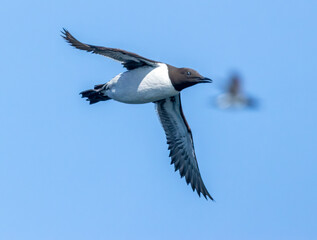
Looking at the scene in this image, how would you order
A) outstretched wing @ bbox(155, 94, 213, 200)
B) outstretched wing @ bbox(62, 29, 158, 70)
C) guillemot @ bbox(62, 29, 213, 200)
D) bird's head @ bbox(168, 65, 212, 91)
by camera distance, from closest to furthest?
1. outstretched wing @ bbox(62, 29, 158, 70)
2. guillemot @ bbox(62, 29, 213, 200)
3. bird's head @ bbox(168, 65, 212, 91)
4. outstretched wing @ bbox(155, 94, 213, 200)

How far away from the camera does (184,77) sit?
966 centimetres

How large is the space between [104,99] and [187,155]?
7.32ft

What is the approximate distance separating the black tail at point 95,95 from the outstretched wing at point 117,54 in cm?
88

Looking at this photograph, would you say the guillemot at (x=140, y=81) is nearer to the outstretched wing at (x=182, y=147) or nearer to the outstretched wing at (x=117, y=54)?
the outstretched wing at (x=117, y=54)

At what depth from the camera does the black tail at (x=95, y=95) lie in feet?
34.7

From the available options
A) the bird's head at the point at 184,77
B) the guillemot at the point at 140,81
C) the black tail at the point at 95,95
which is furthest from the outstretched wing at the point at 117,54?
the black tail at the point at 95,95

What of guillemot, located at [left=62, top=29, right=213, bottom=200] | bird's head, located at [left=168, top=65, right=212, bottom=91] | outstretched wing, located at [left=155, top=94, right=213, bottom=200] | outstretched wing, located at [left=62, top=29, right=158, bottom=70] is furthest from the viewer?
outstretched wing, located at [left=155, top=94, right=213, bottom=200]

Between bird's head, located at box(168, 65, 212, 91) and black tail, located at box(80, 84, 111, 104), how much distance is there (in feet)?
5.22

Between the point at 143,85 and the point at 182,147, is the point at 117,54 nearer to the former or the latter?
the point at 143,85

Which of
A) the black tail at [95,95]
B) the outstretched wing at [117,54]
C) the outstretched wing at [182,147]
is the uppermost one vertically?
the outstretched wing at [117,54]

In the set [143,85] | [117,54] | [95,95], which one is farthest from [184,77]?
[95,95]

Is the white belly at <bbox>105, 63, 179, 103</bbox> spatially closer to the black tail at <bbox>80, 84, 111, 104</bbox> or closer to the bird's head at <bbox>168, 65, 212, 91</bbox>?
the bird's head at <bbox>168, 65, 212, 91</bbox>

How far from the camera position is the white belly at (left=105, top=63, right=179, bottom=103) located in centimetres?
965

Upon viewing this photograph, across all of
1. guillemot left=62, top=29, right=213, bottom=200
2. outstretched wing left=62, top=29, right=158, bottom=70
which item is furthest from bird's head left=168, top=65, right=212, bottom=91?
outstretched wing left=62, top=29, right=158, bottom=70
